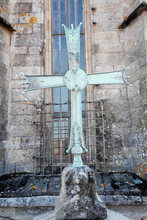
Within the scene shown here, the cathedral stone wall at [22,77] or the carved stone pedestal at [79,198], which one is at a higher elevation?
the cathedral stone wall at [22,77]

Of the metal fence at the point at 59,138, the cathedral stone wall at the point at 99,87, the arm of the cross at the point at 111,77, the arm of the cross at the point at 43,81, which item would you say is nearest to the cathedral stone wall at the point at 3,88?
the cathedral stone wall at the point at 99,87

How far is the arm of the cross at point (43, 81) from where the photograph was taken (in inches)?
91.7

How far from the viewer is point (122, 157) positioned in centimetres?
389

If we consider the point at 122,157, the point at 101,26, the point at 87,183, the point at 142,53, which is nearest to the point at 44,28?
the point at 101,26

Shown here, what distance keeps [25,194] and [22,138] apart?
4.29ft

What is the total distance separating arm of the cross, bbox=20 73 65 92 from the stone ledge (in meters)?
1.71

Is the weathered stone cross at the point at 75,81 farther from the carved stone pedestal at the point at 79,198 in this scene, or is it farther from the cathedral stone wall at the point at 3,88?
the cathedral stone wall at the point at 3,88

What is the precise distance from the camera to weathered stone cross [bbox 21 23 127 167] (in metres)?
2.11

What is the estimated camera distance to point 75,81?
222 centimetres

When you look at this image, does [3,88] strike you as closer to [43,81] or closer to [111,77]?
[43,81]

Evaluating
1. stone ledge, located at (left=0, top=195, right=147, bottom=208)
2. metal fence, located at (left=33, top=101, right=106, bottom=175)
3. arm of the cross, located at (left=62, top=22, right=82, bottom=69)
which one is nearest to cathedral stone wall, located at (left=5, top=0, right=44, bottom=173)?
metal fence, located at (left=33, top=101, right=106, bottom=175)

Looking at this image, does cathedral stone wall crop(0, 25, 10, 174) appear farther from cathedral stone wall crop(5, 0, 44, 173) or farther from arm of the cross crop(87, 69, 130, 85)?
arm of the cross crop(87, 69, 130, 85)

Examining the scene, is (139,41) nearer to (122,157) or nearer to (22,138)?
(122,157)

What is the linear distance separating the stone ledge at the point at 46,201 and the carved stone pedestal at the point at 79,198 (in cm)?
109
